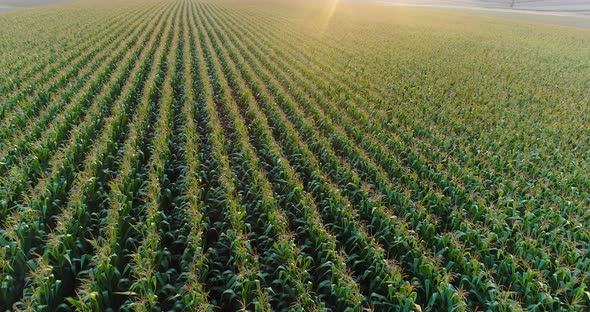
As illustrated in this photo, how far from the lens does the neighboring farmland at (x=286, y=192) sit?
4.15m

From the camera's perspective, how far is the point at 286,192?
20.6 ft

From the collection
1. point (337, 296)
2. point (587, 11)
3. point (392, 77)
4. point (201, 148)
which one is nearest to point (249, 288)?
point (337, 296)

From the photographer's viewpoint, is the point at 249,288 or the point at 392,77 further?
the point at 392,77

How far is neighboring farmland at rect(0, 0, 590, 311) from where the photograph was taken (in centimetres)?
415

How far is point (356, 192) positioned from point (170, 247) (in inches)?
125

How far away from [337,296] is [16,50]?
64.2 ft

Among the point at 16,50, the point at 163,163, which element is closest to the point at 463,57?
the point at 163,163

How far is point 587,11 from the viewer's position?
78.4m

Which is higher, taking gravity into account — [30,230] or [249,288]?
[30,230]

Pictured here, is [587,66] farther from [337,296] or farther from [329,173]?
[337,296]

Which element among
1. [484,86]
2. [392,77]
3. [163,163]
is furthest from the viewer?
[392,77]

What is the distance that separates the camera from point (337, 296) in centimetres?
420

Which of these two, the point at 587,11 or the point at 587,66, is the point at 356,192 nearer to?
the point at 587,66

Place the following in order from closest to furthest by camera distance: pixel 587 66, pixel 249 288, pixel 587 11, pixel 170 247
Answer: pixel 249 288, pixel 170 247, pixel 587 66, pixel 587 11
